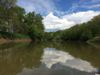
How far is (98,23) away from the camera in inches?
4220

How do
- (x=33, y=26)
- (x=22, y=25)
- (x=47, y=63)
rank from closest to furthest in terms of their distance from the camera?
(x=47, y=63) → (x=22, y=25) → (x=33, y=26)

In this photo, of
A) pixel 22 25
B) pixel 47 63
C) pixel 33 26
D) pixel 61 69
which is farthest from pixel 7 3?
pixel 61 69

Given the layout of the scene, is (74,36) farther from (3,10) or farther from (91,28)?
(3,10)

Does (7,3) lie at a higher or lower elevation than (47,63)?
higher

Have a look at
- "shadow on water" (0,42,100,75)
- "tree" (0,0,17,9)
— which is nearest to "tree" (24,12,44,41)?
"tree" (0,0,17,9)

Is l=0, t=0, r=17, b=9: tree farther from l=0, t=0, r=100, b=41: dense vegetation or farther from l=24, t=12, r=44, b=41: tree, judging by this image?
l=24, t=12, r=44, b=41: tree

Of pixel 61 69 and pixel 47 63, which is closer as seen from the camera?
pixel 61 69

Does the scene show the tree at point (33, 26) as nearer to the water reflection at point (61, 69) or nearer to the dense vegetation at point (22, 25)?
the dense vegetation at point (22, 25)

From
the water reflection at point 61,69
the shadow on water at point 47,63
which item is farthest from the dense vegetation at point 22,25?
the water reflection at point 61,69

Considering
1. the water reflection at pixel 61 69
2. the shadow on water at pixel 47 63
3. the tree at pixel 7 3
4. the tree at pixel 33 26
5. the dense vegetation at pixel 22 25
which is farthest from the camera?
the tree at pixel 33 26

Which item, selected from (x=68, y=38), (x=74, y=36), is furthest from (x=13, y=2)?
(x=68, y=38)

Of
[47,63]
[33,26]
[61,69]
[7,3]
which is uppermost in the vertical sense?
[7,3]

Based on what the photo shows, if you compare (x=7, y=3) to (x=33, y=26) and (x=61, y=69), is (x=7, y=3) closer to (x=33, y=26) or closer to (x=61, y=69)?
(x=33, y=26)

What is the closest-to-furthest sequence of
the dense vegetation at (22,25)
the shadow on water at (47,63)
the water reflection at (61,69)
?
the water reflection at (61,69) → the shadow on water at (47,63) → the dense vegetation at (22,25)
